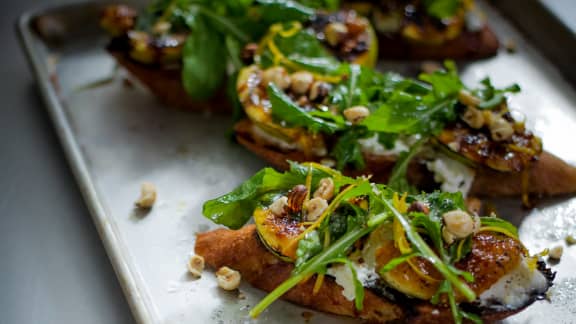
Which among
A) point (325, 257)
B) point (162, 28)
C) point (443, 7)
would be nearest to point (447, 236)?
point (325, 257)

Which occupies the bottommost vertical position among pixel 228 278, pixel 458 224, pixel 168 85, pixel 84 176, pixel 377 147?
pixel 84 176

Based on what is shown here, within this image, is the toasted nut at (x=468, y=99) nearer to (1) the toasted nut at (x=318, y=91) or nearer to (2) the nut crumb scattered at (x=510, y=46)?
(1) the toasted nut at (x=318, y=91)

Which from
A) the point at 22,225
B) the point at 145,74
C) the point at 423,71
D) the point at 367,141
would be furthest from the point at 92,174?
the point at 423,71

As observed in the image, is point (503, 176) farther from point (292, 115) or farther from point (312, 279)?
point (312, 279)

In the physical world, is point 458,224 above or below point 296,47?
above

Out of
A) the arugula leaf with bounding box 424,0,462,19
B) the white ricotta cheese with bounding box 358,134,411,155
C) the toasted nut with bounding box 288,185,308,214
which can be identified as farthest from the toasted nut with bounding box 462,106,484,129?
the arugula leaf with bounding box 424,0,462,19

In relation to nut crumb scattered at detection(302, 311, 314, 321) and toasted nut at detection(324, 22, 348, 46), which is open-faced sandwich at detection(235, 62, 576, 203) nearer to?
toasted nut at detection(324, 22, 348, 46)
